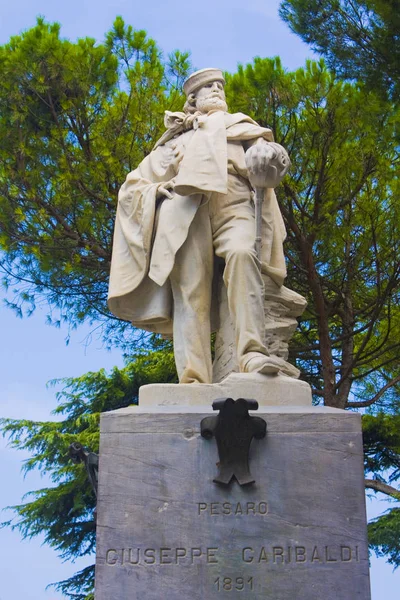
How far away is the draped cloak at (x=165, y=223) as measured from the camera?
508cm

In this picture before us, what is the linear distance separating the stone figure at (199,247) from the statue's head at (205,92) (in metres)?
0.26

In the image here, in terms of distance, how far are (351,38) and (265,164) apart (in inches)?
206

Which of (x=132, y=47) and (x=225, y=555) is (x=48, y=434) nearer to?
(x=132, y=47)

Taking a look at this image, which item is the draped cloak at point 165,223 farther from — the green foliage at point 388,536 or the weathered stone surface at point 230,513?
the green foliage at point 388,536

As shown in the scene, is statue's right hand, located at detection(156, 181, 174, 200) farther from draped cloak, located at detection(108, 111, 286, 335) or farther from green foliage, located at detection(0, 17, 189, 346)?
green foliage, located at detection(0, 17, 189, 346)

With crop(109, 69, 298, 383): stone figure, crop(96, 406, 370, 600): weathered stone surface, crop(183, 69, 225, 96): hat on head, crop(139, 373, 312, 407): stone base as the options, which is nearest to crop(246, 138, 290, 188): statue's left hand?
crop(109, 69, 298, 383): stone figure

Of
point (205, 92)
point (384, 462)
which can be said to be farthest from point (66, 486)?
point (205, 92)

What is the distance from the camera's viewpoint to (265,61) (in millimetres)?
10523

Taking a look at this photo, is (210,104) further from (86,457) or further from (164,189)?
(86,457)

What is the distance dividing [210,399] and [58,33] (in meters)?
6.79

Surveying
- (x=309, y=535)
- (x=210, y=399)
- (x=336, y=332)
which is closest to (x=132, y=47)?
(x=336, y=332)

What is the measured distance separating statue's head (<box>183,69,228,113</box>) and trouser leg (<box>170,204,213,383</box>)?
0.81 metres

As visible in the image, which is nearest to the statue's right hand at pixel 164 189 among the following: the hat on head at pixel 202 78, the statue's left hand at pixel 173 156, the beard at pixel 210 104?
the statue's left hand at pixel 173 156

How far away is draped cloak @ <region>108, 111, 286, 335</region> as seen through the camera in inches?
200
